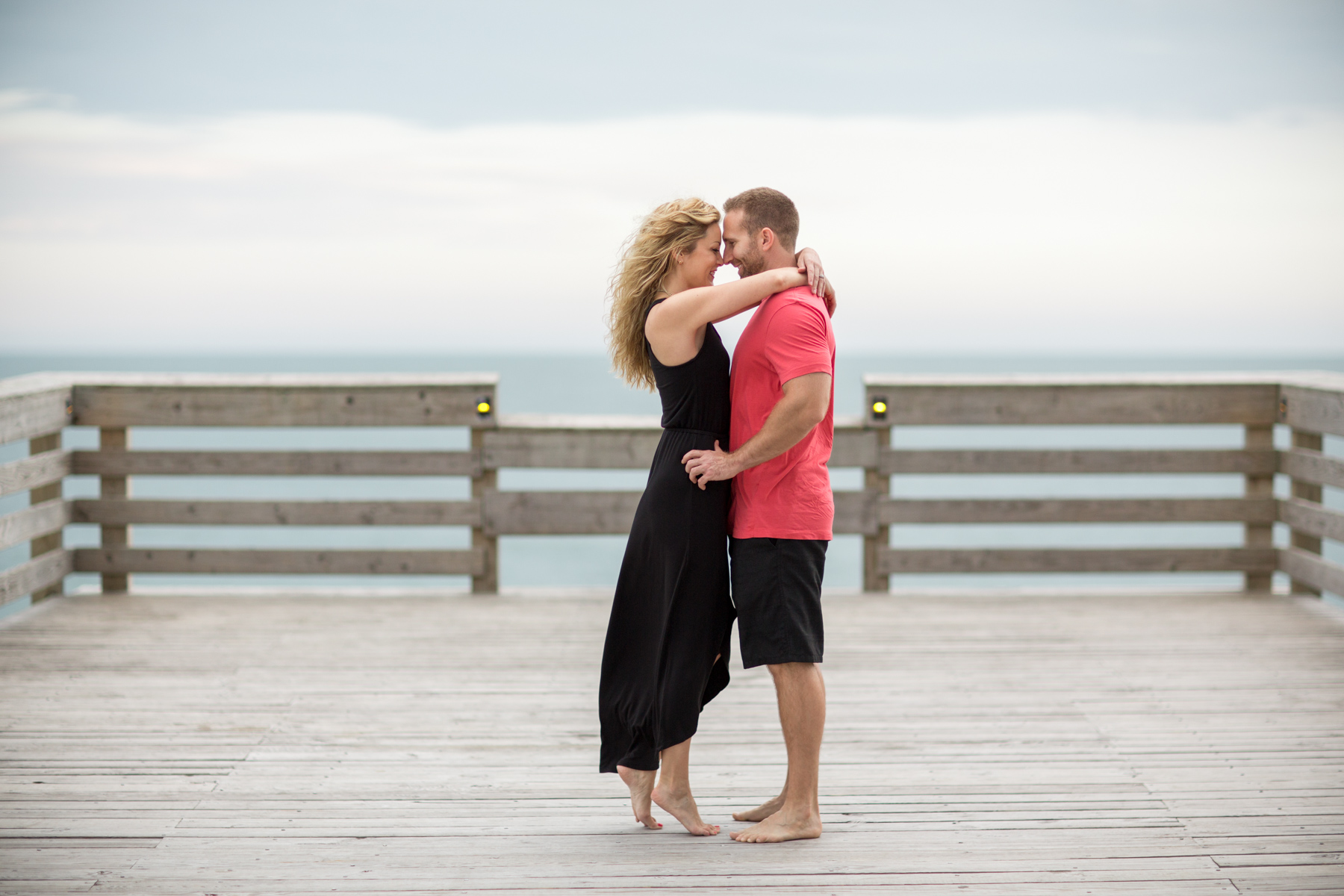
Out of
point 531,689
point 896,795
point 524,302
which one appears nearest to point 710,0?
point 524,302

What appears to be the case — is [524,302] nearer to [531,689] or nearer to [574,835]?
[531,689]

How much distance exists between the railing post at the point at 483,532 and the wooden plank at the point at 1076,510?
189 centimetres

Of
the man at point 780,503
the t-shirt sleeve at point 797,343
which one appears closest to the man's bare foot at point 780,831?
the man at point 780,503

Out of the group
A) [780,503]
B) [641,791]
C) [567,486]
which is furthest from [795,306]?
[567,486]

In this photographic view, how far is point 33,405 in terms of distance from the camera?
4.40 metres

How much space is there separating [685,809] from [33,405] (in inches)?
144

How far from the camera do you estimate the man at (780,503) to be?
2256mm

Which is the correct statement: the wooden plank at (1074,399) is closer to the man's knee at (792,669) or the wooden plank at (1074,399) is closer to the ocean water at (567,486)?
the man's knee at (792,669)

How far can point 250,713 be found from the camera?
3199mm

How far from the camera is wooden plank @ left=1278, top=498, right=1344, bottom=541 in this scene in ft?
14.4

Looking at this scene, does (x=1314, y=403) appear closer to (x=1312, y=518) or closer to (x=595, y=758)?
(x=1312, y=518)

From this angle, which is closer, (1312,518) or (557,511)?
(1312,518)

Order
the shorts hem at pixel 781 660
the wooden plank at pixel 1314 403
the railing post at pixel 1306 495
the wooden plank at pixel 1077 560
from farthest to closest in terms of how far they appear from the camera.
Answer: the wooden plank at pixel 1077 560
the railing post at pixel 1306 495
the wooden plank at pixel 1314 403
the shorts hem at pixel 781 660

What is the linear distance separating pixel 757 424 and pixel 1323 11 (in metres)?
5.99
